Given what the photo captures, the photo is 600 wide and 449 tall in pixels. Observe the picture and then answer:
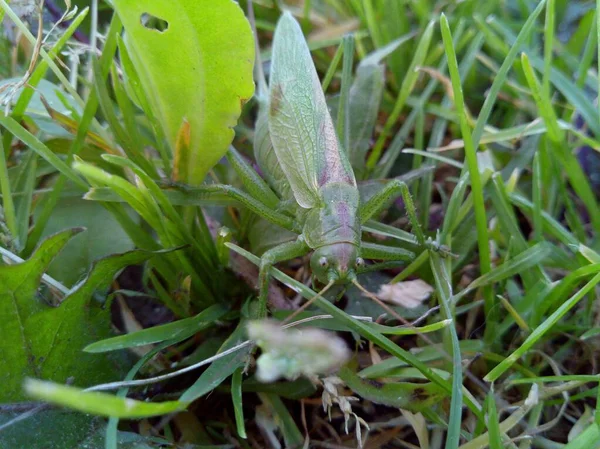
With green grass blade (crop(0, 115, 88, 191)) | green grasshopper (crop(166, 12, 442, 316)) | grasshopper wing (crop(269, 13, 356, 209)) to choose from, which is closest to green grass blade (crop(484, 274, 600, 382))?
green grasshopper (crop(166, 12, 442, 316))

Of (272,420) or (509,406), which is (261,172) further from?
(509,406)

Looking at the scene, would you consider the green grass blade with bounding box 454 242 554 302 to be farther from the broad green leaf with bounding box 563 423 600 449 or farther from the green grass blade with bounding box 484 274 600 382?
the broad green leaf with bounding box 563 423 600 449

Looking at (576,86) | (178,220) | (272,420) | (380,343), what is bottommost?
(272,420)

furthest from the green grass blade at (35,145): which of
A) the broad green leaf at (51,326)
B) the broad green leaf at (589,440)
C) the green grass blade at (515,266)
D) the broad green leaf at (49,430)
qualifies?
the broad green leaf at (589,440)

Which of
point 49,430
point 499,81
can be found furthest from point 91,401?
point 499,81

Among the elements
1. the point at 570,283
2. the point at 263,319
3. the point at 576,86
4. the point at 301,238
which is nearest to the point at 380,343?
the point at 263,319

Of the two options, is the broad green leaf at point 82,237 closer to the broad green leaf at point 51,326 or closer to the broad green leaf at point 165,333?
the broad green leaf at point 51,326
